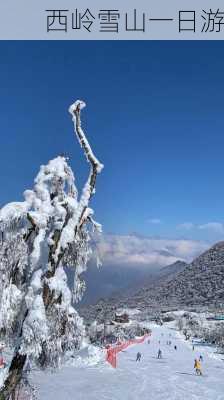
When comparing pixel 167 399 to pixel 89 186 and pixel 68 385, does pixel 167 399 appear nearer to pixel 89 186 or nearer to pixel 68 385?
pixel 68 385

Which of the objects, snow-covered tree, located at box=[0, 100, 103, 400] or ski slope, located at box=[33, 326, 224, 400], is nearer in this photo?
snow-covered tree, located at box=[0, 100, 103, 400]

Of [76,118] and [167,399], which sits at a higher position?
[76,118]

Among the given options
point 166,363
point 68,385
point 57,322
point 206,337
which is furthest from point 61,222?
point 206,337

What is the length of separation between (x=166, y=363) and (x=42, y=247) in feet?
159

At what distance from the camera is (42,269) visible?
6.71 meters

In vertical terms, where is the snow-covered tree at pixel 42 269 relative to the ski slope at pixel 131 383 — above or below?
above

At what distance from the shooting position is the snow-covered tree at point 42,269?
6441 millimetres

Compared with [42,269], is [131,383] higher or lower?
lower

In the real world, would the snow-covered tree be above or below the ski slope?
above

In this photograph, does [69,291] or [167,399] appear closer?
[69,291]

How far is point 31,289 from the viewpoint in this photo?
6477 mm

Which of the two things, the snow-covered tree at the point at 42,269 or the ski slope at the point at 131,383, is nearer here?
the snow-covered tree at the point at 42,269

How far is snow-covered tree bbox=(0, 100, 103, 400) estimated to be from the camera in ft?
A: 21.1

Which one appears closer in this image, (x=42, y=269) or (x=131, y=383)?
(x=42, y=269)
